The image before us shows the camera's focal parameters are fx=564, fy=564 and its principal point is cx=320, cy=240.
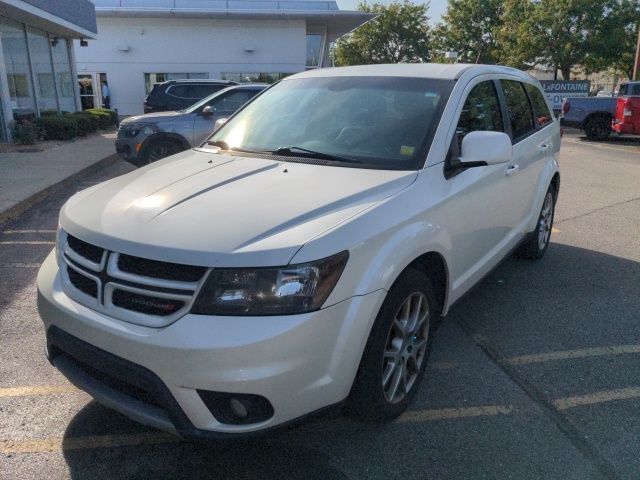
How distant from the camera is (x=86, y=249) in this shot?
2.61m

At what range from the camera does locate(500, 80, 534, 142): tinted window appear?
447 cm

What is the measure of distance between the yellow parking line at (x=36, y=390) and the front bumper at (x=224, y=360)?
924 mm

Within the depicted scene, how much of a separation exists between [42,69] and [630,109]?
18280mm

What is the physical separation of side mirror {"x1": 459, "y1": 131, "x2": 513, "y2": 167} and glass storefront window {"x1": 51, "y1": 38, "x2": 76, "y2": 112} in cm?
1976

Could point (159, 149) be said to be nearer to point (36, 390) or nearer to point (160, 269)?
point (36, 390)

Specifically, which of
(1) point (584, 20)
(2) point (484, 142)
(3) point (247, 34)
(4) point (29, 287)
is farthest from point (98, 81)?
(2) point (484, 142)

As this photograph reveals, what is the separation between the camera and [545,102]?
18.6ft

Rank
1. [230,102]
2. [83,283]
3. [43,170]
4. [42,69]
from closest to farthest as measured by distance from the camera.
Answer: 1. [83,283]
2. [43,170]
3. [230,102]
4. [42,69]

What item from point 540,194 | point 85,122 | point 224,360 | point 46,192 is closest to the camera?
point 224,360

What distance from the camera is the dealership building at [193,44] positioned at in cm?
2780

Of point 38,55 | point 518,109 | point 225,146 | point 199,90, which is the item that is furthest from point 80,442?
point 38,55

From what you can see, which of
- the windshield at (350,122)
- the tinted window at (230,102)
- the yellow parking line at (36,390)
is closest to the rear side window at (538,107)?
the windshield at (350,122)

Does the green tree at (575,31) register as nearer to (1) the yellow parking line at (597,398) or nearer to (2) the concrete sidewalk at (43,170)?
(2) the concrete sidewalk at (43,170)

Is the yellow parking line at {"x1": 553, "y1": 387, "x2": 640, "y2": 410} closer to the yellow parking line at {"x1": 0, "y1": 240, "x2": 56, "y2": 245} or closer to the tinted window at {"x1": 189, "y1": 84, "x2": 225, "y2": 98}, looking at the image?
the yellow parking line at {"x1": 0, "y1": 240, "x2": 56, "y2": 245}
